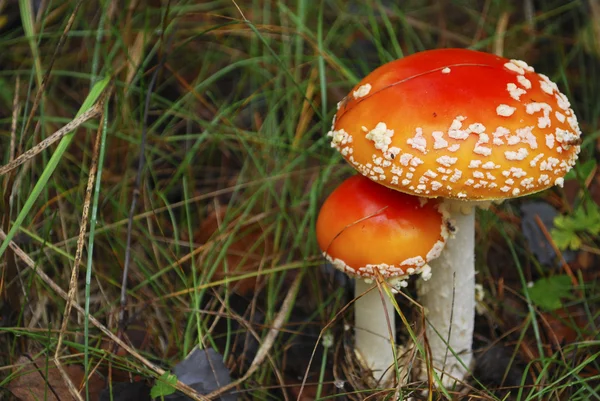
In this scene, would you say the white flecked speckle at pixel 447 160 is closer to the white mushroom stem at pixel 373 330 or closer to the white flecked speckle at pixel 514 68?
the white flecked speckle at pixel 514 68

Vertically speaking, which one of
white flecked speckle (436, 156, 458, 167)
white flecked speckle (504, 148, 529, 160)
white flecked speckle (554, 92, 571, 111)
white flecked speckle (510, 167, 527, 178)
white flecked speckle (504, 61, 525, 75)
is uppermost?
white flecked speckle (504, 61, 525, 75)

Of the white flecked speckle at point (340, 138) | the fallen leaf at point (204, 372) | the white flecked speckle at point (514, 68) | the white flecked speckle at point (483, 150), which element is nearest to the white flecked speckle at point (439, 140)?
the white flecked speckle at point (483, 150)

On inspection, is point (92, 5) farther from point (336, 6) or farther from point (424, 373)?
point (424, 373)

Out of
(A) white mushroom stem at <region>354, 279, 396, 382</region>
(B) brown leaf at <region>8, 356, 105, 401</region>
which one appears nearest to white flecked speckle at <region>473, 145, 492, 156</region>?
(A) white mushroom stem at <region>354, 279, 396, 382</region>

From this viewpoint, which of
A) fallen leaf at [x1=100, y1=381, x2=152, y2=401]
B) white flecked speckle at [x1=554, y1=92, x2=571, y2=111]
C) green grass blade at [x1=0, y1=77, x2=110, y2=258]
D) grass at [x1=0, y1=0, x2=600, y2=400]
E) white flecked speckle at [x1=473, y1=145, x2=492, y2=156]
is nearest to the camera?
white flecked speckle at [x1=473, y1=145, x2=492, y2=156]

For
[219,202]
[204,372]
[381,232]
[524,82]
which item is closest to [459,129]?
[524,82]

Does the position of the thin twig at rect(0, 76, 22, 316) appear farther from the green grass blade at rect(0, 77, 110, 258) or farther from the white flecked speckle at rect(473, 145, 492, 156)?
the white flecked speckle at rect(473, 145, 492, 156)

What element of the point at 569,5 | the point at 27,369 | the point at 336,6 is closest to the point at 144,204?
the point at 27,369
